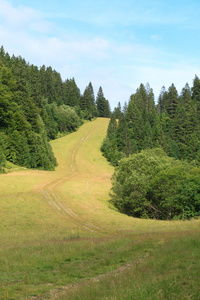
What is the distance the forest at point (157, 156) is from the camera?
36.4 metres

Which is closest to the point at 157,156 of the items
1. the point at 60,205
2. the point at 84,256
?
the point at 60,205

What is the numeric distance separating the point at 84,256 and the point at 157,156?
4248 cm

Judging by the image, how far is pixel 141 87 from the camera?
16338cm

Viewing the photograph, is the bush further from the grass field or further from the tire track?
the tire track

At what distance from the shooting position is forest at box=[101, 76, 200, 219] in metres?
36.4

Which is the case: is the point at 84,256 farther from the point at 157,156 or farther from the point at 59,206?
the point at 157,156

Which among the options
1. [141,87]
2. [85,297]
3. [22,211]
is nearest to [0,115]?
[22,211]

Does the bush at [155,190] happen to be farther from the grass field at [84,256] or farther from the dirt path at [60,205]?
the dirt path at [60,205]

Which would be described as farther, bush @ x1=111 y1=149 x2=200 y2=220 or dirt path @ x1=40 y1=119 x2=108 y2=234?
bush @ x1=111 y1=149 x2=200 y2=220

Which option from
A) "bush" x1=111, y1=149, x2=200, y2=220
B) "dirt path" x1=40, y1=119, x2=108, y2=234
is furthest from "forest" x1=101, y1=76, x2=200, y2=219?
"dirt path" x1=40, y1=119, x2=108, y2=234

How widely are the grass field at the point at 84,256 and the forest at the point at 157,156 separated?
6.23 meters

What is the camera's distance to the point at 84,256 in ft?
45.3

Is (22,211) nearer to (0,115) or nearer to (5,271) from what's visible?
(5,271)

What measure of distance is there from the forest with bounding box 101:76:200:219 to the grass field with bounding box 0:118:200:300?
6.23m
